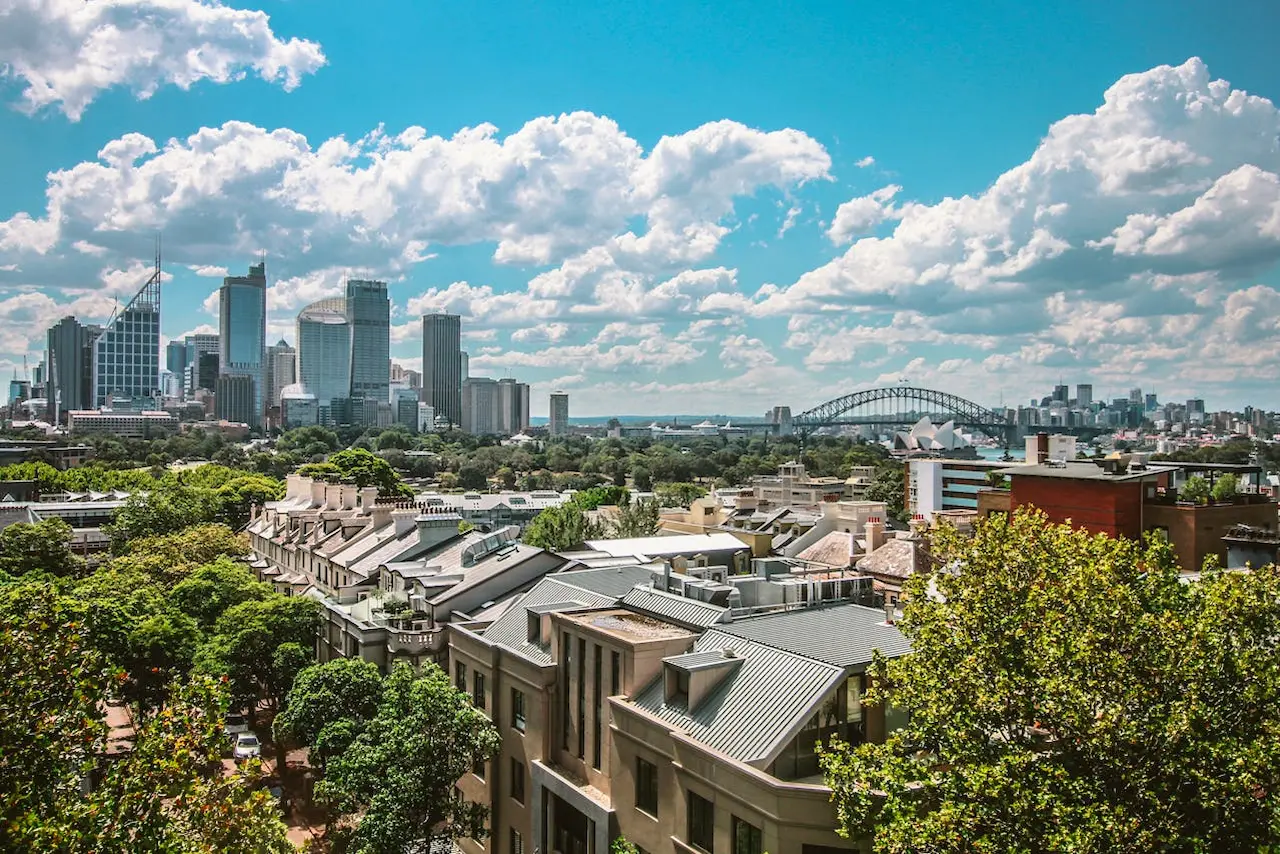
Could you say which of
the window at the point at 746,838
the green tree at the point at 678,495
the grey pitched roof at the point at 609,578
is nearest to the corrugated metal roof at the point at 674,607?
the grey pitched roof at the point at 609,578

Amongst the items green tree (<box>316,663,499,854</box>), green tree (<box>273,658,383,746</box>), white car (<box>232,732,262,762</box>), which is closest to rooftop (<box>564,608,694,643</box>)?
green tree (<box>316,663,499,854</box>)

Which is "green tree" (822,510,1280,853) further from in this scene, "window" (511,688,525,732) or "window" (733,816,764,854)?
"window" (511,688,525,732)

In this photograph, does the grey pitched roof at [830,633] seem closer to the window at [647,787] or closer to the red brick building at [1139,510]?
the window at [647,787]

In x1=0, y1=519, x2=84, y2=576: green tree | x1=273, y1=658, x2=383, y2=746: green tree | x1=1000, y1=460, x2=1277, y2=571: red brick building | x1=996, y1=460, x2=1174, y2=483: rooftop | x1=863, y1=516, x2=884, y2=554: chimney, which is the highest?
x1=996, y1=460, x2=1174, y2=483: rooftop

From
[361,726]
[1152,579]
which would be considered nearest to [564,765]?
[361,726]

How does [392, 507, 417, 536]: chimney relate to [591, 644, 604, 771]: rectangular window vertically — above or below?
above
